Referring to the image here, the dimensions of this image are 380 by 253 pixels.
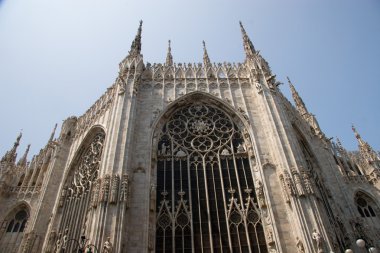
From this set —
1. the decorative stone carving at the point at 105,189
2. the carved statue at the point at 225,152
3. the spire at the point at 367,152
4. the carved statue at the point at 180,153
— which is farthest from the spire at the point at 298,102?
the decorative stone carving at the point at 105,189

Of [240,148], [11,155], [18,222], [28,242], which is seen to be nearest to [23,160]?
[11,155]

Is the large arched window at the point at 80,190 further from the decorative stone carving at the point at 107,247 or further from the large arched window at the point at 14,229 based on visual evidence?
the decorative stone carving at the point at 107,247

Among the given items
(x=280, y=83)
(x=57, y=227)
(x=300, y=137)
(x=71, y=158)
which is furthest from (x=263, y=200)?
(x=71, y=158)

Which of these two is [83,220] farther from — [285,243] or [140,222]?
[285,243]

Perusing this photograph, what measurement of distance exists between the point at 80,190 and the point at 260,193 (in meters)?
12.7

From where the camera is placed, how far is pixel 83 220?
20078mm

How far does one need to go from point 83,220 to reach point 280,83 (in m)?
18.7

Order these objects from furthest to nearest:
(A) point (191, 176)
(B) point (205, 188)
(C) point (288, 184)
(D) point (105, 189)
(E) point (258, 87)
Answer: (E) point (258, 87) → (A) point (191, 176) → (B) point (205, 188) → (C) point (288, 184) → (D) point (105, 189)

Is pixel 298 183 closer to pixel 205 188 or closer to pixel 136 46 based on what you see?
pixel 205 188

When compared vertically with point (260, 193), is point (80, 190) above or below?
above

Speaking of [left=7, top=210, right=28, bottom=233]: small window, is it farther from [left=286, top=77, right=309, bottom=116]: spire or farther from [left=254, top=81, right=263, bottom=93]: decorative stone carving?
[left=286, top=77, right=309, bottom=116]: spire

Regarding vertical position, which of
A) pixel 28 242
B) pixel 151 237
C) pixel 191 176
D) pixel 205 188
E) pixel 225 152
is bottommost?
pixel 151 237

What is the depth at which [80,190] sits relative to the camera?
22.3 metres

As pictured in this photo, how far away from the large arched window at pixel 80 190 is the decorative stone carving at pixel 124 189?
63.0 inches
